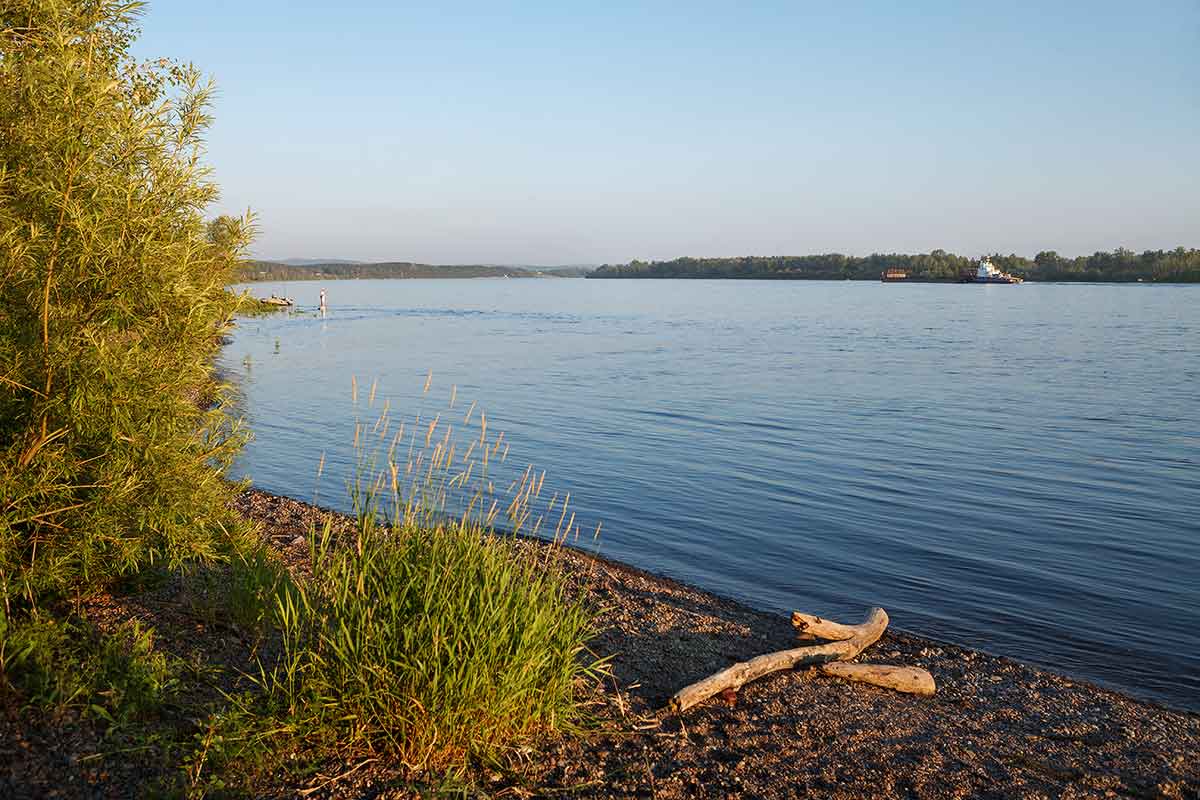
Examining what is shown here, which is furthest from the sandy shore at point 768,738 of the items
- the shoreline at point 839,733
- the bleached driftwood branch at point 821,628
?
the bleached driftwood branch at point 821,628

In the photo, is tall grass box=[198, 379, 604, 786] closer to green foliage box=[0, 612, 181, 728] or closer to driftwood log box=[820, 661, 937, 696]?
green foliage box=[0, 612, 181, 728]

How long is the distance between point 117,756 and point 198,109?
4659mm

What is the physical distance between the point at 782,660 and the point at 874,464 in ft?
37.5

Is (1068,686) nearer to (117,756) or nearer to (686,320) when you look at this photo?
(117,756)

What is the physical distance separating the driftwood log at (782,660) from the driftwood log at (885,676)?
0.25m

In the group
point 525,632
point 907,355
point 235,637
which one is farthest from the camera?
point 907,355

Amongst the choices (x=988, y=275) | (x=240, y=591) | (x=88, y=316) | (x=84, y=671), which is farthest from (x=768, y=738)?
(x=988, y=275)

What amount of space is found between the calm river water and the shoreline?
121 cm

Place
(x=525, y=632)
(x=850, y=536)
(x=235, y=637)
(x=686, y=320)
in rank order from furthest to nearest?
(x=686, y=320), (x=850, y=536), (x=235, y=637), (x=525, y=632)

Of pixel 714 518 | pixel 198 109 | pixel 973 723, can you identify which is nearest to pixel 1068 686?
pixel 973 723

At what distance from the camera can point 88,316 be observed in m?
5.96

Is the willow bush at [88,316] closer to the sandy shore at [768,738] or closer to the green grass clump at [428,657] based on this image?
the sandy shore at [768,738]

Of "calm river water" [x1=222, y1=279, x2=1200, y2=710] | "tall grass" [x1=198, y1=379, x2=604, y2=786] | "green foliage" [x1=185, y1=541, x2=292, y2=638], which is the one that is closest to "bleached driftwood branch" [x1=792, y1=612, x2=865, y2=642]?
"calm river water" [x1=222, y1=279, x2=1200, y2=710]

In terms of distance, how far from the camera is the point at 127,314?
19.9 ft
